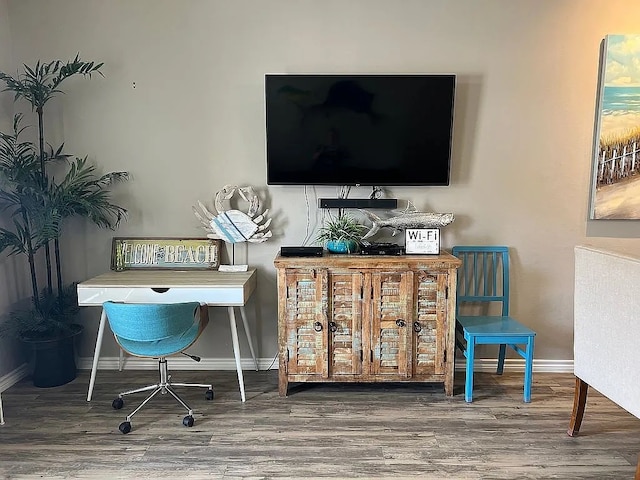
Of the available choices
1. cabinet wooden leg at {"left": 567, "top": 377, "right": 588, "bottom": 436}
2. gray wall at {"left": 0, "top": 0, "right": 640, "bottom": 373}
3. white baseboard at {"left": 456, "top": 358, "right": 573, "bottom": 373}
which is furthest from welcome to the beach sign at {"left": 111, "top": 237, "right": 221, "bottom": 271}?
cabinet wooden leg at {"left": 567, "top": 377, "right": 588, "bottom": 436}

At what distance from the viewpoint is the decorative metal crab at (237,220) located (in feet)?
10.9

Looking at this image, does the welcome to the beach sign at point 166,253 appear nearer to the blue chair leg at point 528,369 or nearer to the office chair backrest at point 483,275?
the office chair backrest at point 483,275

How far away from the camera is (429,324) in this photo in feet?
9.85

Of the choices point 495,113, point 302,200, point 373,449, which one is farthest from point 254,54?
point 373,449

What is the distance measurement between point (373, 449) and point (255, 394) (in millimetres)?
918

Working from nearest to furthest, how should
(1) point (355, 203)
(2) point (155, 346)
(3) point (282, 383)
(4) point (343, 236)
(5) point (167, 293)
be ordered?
(2) point (155, 346), (5) point (167, 293), (3) point (282, 383), (4) point (343, 236), (1) point (355, 203)

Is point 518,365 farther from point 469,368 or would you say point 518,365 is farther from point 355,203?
point 355,203

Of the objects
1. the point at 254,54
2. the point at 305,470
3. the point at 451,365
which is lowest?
the point at 305,470

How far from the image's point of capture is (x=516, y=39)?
10.6 ft

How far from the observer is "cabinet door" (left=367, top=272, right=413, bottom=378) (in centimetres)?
296

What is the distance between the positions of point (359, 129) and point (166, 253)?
1.53 meters

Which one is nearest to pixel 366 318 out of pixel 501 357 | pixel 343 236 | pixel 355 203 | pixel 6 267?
pixel 343 236

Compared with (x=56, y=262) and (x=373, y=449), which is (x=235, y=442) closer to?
(x=373, y=449)

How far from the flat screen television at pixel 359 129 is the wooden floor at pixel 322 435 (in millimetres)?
1367
